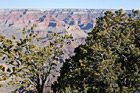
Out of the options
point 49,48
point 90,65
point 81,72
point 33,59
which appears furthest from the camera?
point 49,48

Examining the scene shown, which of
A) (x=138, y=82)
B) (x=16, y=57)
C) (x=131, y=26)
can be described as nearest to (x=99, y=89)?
(x=138, y=82)

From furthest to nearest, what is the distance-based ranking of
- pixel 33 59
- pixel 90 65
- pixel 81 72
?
pixel 33 59, pixel 81 72, pixel 90 65

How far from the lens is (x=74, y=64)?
1950 centimetres

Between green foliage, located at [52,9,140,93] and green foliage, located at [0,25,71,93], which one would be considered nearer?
green foliage, located at [52,9,140,93]

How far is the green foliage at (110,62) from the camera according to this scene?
48.4ft

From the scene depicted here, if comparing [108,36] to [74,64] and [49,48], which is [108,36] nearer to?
[74,64]

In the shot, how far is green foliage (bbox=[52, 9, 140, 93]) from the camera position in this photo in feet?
48.4

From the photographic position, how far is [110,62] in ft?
48.3

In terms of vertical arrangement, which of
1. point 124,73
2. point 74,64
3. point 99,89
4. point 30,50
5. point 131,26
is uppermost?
point 131,26

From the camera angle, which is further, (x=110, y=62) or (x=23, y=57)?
(x=23, y=57)

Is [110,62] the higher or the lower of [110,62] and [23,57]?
the lower

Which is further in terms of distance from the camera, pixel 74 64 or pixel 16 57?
pixel 74 64

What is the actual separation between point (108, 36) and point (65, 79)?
589 centimetres

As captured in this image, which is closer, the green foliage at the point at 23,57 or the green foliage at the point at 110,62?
the green foliage at the point at 110,62
